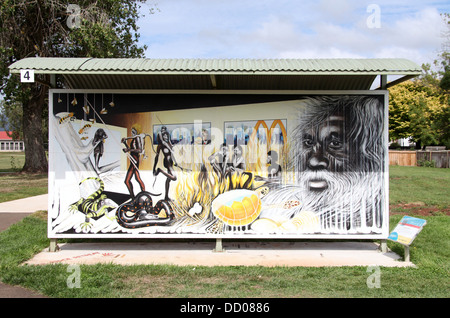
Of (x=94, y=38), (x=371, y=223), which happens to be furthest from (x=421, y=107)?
(x=371, y=223)

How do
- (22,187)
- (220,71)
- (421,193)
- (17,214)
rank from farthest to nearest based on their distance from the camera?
(22,187) < (421,193) < (17,214) < (220,71)

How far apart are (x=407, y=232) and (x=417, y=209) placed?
6.07 m

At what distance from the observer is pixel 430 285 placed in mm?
5301

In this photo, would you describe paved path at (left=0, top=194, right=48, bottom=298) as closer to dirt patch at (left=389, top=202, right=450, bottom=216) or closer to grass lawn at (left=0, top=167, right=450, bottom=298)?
grass lawn at (left=0, top=167, right=450, bottom=298)

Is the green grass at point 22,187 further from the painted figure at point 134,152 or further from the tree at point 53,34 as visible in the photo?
the painted figure at point 134,152

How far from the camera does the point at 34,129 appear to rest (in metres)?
22.7

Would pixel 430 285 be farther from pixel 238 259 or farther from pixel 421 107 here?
pixel 421 107

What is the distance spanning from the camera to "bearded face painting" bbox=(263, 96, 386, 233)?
7.03 meters

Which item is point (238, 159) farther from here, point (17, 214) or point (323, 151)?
point (17, 214)

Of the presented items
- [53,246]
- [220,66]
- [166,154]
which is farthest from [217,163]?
[53,246]

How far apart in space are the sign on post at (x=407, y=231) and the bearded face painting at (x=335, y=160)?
56 cm

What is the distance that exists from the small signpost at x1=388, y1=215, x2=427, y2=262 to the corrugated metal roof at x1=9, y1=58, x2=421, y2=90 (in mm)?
2380

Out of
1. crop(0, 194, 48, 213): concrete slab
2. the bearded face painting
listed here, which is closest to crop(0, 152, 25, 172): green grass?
crop(0, 194, 48, 213): concrete slab

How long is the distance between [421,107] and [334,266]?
45403 millimetres
